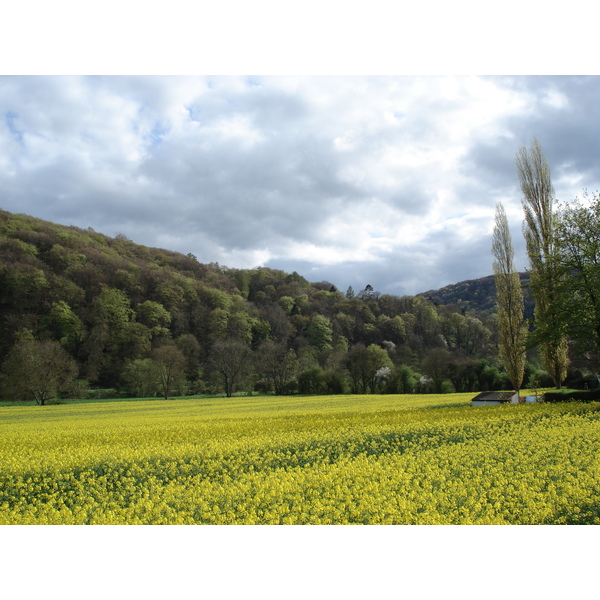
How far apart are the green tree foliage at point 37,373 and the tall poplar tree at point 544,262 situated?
111ft

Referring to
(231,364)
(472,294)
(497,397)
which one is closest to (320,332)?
(231,364)

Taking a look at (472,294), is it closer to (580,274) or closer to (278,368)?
(278,368)

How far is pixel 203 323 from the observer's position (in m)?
66.8

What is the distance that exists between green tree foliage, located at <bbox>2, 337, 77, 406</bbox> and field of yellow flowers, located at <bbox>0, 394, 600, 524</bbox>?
22436mm

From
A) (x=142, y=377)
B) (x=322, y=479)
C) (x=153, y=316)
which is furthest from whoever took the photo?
(x=153, y=316)

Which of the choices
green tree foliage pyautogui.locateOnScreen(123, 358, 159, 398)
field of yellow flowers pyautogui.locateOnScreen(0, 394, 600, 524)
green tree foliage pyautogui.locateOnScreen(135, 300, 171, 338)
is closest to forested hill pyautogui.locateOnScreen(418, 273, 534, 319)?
green tree foliage pyautogui.locateOnScreen(135, 300, 171, 338)

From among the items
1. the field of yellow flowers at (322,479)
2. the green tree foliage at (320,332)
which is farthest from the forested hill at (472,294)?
the field of yellow flowers at (322,479)

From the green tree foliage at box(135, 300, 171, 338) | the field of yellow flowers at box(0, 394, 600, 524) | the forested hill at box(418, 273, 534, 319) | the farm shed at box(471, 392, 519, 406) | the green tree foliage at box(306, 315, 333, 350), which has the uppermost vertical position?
the forested hill at box(418, 273, 534, 319)

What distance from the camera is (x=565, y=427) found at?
43.4ft

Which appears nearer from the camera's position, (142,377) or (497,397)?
(497,397)

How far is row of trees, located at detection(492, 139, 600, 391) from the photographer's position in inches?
874

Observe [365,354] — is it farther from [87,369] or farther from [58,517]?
[58,517]

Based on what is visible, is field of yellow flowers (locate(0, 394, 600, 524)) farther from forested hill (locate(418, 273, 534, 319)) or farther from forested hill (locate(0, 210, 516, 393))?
forested hill (locate(418, 273, 534, 319))

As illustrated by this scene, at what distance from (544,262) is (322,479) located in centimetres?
2320
